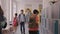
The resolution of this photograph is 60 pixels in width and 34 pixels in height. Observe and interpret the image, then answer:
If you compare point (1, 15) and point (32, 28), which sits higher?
point (1, 15)

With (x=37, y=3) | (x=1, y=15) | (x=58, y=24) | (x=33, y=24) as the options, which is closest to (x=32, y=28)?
(x=33, y=24)

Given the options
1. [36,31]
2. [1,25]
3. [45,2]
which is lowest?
[36,31]

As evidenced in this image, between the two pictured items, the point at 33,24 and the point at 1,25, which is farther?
the point at 33,24

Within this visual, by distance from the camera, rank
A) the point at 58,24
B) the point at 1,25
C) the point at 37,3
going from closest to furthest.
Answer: the point at 58,24
the point at 1,25
the point at 37,3

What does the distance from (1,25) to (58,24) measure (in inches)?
81.4

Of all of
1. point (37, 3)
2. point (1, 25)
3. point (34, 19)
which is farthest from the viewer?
point (37, 3)

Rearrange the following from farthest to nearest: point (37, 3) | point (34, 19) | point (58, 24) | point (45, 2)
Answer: point (37, 3) < point (45, 2) < point (34, 19) < point (58, 24)

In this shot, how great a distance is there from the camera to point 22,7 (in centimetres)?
2136

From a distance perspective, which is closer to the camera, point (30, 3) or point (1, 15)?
point (1, 15)

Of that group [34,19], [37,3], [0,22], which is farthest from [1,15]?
[37,3]

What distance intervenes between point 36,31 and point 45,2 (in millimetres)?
3511

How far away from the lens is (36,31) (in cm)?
561

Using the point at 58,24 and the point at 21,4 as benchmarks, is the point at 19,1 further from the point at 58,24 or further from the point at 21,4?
the point at 58,24

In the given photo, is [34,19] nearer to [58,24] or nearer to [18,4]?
[58,24]
